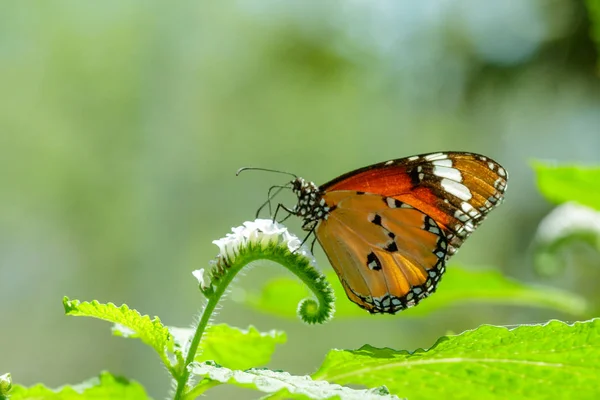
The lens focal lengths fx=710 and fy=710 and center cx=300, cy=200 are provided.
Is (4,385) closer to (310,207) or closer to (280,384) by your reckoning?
(280,384)

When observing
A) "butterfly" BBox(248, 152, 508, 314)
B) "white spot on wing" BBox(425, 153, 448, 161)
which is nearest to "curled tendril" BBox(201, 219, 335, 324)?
"butterfly" BBox(248, 152, 508, 314)

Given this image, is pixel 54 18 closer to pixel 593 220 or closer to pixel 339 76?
pixel 339 76

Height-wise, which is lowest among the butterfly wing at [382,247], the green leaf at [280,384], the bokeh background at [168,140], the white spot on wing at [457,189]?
the green leaf at [280,384]

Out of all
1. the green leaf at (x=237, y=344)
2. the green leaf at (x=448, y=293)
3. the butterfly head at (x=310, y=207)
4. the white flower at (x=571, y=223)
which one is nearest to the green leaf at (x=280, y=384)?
the green leaf at (x=237, y=344)

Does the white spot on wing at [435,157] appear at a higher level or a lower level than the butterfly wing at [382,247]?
higher

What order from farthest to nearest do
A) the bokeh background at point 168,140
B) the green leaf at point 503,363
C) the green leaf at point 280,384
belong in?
the bokeh background at point 168,140 → the green leaf at point 503,363 → the green leaf at point 280,384

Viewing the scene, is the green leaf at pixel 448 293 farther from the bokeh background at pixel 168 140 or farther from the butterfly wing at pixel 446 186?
the bokeh background at pixel 168 140

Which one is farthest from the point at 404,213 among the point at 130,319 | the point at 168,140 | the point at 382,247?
the point at 168,140

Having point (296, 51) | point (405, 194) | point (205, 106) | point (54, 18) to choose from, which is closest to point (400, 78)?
point (296, 51)
